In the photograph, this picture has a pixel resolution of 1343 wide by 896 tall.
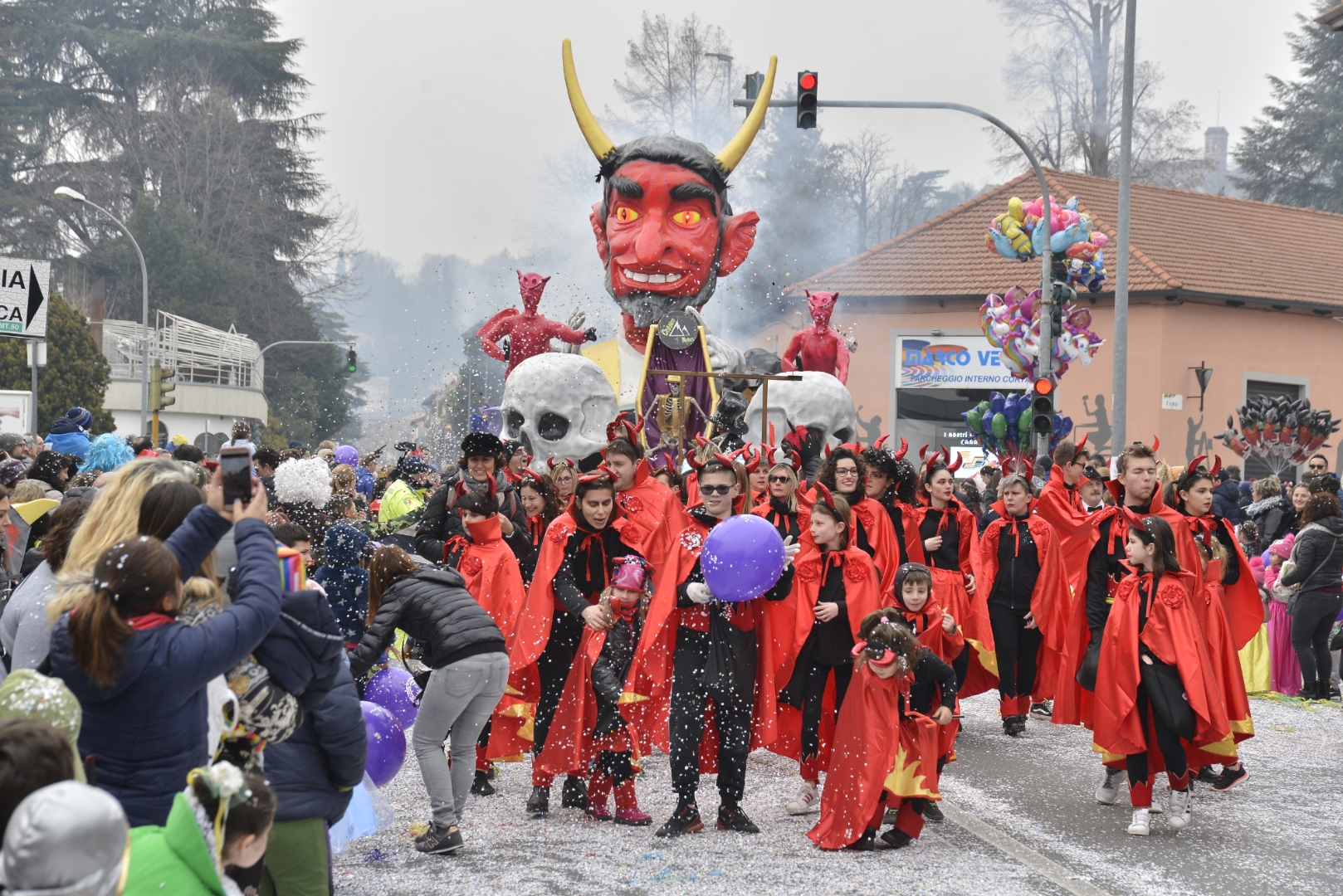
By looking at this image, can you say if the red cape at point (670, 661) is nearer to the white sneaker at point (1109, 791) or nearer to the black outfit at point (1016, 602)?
the white sneaker at point (1109, 791)

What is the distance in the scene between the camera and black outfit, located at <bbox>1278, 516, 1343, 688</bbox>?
1020 centimetres

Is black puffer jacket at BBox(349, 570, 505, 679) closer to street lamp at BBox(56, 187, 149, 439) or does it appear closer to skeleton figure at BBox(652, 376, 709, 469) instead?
skeleton figure at BBox(652, 376, 709, 469)

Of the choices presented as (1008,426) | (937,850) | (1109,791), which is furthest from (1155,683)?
(1008,426)

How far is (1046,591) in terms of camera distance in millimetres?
8945

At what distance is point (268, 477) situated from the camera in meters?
8.80

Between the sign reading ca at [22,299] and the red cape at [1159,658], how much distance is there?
14124mm

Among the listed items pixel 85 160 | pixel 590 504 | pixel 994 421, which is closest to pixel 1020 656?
pixel 590 504

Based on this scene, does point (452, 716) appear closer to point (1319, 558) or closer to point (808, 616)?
point (808, 616)

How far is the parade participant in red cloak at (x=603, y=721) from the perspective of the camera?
6.37 m

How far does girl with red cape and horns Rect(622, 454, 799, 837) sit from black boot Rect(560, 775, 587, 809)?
0.49 m

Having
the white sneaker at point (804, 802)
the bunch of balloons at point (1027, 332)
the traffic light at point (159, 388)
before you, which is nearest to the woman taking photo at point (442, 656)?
the white sneaker at point (804, 802)

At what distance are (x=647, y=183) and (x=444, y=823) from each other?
25.9 feet

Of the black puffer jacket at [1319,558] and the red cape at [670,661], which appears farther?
the black puffer jacket at [1319,558]

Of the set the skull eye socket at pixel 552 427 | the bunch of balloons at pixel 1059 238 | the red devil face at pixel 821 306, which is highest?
the bunch of balloons at pixel 1059 238
